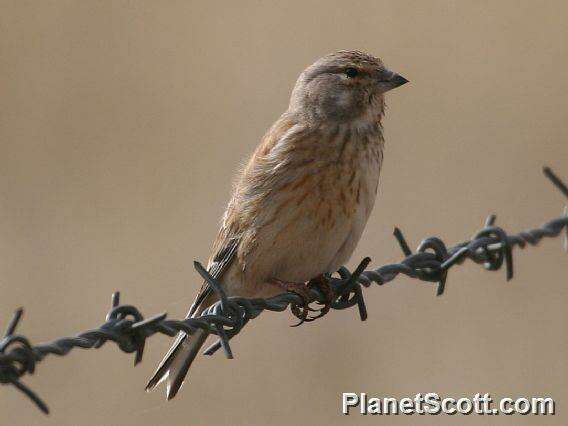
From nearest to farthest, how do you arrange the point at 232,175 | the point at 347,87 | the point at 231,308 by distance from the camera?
the point at 231,308 < the point at 347,87 < the point at 232,175

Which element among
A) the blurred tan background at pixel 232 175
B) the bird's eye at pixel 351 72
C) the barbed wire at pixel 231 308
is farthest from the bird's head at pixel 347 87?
the blurred tan background at pixel 232 175

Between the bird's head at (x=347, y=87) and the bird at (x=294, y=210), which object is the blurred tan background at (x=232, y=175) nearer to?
the bird at (x=294, y=210)

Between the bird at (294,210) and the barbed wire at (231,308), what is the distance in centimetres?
22

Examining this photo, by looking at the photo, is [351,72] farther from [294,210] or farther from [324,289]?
[324,289]

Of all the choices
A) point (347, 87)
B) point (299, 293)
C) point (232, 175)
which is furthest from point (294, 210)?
point (232, 175)

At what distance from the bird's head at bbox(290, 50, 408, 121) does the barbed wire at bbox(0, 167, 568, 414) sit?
89cm

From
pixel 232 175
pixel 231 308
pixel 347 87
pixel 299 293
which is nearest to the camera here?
pixel 231 308

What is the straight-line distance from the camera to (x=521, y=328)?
9250 millimetres

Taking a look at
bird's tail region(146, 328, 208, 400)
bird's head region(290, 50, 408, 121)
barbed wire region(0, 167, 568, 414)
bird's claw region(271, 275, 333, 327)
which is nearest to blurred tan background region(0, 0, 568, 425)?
bird's tail region(146, 328, 208, 400)

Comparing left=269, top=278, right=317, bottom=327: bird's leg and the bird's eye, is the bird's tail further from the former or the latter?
the bird's eye

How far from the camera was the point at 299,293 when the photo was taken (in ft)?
17.5

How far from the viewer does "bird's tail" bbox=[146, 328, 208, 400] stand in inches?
212

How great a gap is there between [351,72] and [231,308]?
6.71 feet

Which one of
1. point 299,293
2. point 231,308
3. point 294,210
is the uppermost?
point 294,210
